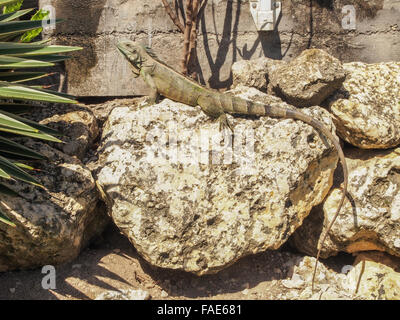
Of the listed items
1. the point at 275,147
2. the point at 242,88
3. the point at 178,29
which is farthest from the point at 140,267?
the point at 178,29

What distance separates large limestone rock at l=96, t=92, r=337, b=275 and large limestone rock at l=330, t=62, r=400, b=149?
17.5 inches

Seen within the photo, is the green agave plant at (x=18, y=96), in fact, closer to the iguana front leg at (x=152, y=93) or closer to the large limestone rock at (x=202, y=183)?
the large limestone rock at (x=202, y=183)

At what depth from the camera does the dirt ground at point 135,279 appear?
3.63 meters

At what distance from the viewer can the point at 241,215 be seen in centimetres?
379

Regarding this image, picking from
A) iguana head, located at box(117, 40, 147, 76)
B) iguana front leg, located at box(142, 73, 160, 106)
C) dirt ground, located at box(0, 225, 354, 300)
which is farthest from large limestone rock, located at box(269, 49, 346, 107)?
dirt ground, located at box(0, 225, 354, 300)

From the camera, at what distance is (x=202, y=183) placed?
3.78 metres

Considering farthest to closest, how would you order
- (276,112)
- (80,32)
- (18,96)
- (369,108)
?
→ (80,32) → (369,108) → (276,112) → (18,96)

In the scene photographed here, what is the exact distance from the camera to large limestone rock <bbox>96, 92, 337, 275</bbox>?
3.71 meters

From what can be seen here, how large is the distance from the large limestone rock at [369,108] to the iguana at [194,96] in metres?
0.44

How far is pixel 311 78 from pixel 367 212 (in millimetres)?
1329

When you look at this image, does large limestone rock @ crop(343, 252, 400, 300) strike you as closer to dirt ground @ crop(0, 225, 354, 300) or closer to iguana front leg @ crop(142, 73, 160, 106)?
dirt ground @ crop(0, 225, 354, 300)

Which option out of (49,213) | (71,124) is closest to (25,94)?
(71,124)

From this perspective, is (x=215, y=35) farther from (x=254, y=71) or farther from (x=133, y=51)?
(x=133, y=51)

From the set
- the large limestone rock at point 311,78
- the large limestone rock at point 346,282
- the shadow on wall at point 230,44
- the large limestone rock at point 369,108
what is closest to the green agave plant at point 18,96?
the shadow on wall at point 230,44
